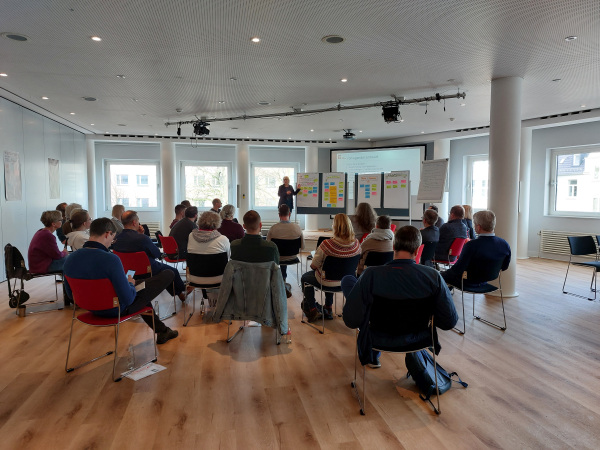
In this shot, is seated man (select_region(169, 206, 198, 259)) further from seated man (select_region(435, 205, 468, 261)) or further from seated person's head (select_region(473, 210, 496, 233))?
seated person's head (select_region(473, 210, 496, 233))

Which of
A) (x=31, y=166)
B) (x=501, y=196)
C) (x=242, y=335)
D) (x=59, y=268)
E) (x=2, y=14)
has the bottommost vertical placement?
(x=242, y=335)

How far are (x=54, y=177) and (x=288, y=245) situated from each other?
6.74m

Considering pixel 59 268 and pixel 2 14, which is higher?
pixel 2 14

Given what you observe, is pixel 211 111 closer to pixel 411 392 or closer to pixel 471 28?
pixel 471 28

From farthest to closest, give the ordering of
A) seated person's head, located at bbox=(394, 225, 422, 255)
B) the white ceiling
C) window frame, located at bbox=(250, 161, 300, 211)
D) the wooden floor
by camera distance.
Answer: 1. window frame, located at bbox=(250, 161, 300, 211)
2. the white ceiling
3. seated person's head, located at bbox=(394, 225, 422, 255)
4. the wooden floor

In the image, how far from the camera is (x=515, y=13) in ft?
12.9

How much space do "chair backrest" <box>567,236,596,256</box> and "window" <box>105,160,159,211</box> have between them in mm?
11120

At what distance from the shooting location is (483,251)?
4.35 m

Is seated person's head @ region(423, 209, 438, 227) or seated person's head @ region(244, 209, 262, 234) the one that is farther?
seated person's head @ region(423, 209, 438, 227)

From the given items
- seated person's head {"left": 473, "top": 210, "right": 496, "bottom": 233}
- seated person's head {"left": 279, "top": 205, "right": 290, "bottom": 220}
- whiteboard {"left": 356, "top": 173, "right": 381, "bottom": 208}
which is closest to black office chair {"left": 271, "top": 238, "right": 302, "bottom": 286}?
seated person's head {"left": 279, "top": 205, "right": 290, "bottom": 220}

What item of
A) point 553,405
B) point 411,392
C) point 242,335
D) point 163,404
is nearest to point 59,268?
point 242,335

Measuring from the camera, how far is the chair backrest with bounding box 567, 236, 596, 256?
20.5 ft

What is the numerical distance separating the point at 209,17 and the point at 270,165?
9708 mm

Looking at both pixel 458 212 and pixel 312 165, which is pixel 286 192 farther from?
pixel 458 212
